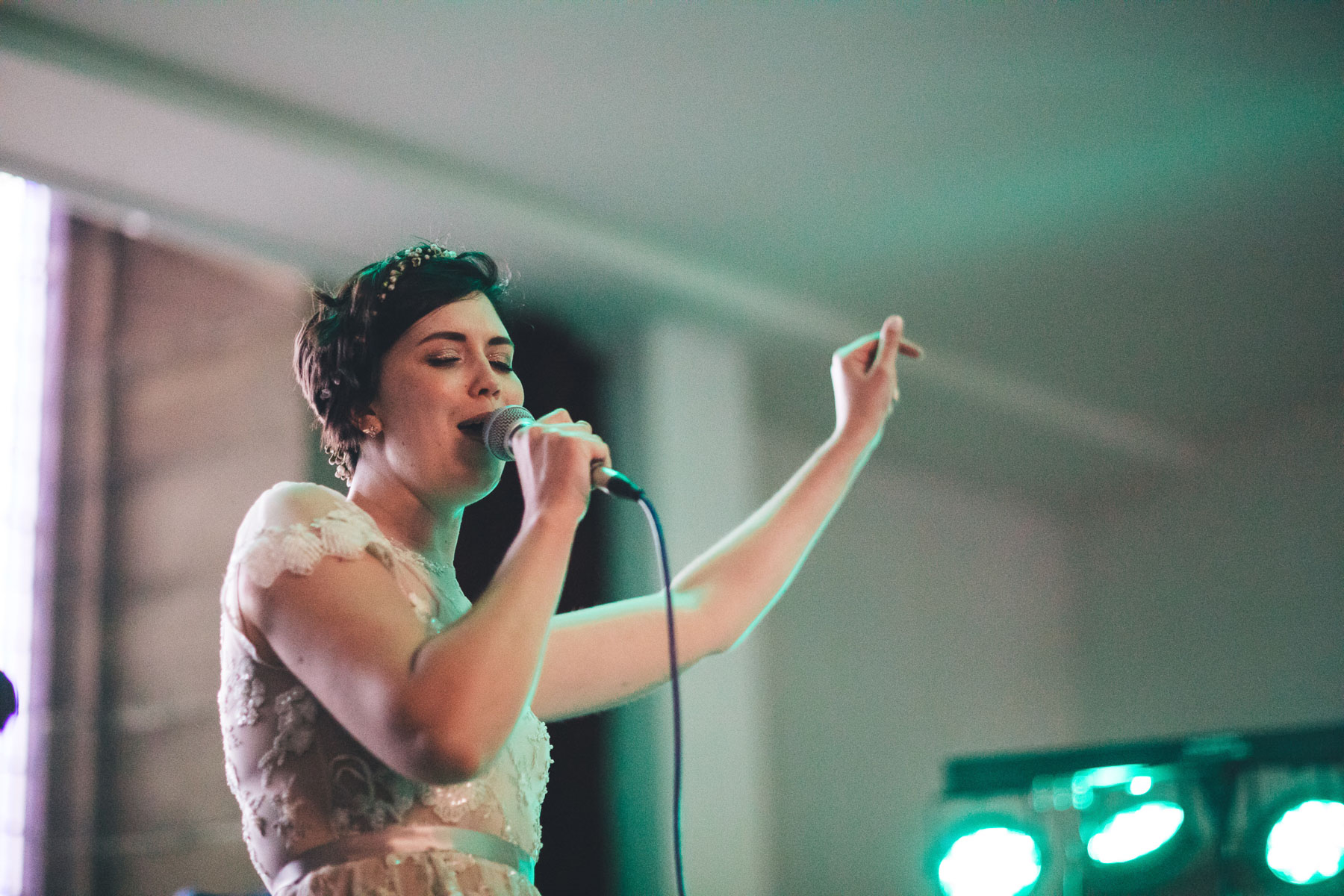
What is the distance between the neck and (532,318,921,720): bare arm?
0.61 feet

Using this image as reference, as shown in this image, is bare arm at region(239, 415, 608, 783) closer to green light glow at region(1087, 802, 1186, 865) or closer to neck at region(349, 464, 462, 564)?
neck at region(349, 464, 462, 564)

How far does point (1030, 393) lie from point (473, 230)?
3.00 meters

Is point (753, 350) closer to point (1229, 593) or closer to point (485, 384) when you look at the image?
point (1229, 593)

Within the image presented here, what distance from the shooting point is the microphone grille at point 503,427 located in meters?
1.24

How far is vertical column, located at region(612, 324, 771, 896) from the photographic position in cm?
473

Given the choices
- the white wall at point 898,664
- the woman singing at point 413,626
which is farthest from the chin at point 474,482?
the white wall at point 898,664

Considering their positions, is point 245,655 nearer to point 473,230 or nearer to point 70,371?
point 473,230

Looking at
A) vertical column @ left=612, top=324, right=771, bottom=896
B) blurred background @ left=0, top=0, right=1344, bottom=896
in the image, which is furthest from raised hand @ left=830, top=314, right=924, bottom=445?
vertical column @ left=612, top=324, right=771, bottom=896

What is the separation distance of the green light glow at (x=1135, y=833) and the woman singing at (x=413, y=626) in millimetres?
3431

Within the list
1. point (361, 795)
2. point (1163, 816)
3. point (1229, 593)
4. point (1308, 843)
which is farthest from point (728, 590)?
point (1229, 593)

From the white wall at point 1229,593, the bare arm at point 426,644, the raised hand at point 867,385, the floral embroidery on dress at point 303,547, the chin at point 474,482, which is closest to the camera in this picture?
the bare arm at point 426,644

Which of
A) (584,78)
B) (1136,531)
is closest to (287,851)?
(584,78)

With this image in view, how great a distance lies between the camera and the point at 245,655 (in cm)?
118

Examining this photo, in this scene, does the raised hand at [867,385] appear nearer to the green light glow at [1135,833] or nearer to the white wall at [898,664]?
the green light glow at [1135,833]
